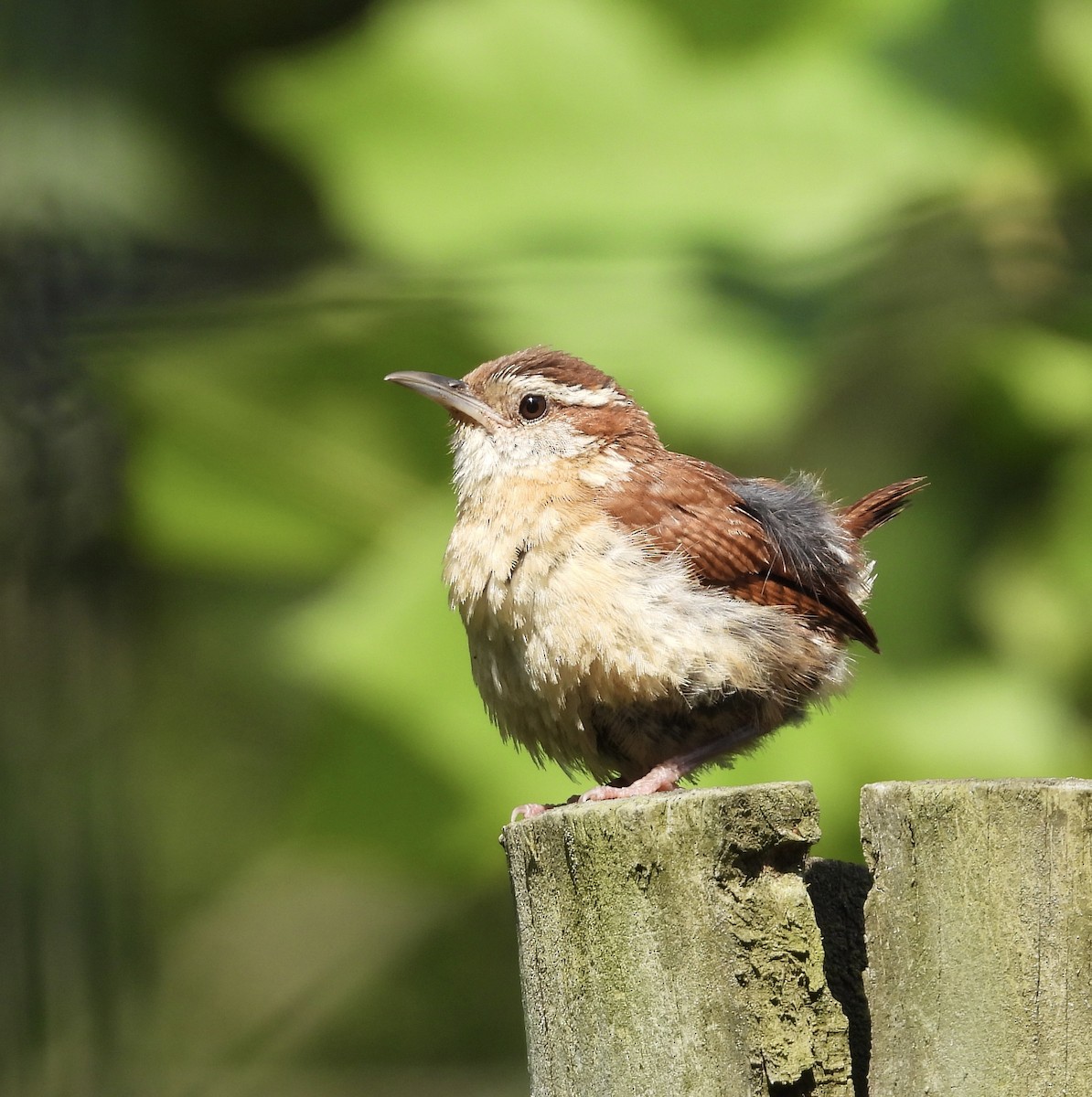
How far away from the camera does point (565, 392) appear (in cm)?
307

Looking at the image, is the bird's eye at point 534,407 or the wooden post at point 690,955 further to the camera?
the bird's eye at point 534,407

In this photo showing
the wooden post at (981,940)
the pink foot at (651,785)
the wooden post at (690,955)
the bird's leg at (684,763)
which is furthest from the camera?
the bird's leg at (684,763)

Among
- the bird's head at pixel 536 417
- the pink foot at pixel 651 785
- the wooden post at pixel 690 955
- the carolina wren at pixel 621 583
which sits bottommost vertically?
the wooden post at pixel 690 955

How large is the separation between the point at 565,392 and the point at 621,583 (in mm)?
662

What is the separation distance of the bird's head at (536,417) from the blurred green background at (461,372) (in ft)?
4.06

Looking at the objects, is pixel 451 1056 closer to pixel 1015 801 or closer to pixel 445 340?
pixel 445 340

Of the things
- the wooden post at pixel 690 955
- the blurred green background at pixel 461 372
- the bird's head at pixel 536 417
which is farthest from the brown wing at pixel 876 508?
the wooden post at pixel 690 955

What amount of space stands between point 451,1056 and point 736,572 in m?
2.57

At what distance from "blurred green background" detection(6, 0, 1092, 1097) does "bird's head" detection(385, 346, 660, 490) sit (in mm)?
1236

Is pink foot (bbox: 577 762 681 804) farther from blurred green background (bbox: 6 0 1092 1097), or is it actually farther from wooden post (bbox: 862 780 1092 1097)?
blurred green background (bbox: 6 0 1092 1097)

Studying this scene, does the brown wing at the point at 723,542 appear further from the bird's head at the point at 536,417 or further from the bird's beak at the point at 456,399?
the bird's beak at the point at 456,399

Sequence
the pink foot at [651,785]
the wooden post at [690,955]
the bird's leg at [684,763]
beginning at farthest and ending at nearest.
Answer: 1. the bird's leg at [684,763]
2. the pink foot at [651,785]
3. the wooden post at [690,955]

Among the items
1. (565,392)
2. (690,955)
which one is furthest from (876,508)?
(690,955)

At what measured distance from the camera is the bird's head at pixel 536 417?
2988mm
